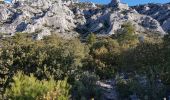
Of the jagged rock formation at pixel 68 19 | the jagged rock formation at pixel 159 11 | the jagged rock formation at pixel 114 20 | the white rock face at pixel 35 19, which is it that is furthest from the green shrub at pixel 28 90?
the jagged rock formation at pixel 159 11

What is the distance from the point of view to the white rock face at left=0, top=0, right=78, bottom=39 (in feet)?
414

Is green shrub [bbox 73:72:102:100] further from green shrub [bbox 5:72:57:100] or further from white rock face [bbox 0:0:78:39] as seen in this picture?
white rock face [bbox 0:0:78:39]

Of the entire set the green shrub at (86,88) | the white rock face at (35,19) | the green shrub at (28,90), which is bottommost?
the white rock face at (35,19)

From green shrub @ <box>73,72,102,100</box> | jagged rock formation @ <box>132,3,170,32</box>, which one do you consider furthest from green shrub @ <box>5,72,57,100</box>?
jagged rock formation @ <box>132,3,170,32</box>

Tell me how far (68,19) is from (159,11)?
29.2 metres

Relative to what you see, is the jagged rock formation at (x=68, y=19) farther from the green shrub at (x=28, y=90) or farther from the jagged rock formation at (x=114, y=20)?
the green shrub at (x=28, y=90)

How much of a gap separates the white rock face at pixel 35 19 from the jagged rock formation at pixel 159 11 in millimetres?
25434

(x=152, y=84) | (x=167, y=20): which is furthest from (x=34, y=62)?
(x=167, y=20)

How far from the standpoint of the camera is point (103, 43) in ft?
128

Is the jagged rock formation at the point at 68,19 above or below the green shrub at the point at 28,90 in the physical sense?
below

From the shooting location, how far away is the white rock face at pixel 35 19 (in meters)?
126

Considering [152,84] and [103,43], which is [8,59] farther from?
[103,43]

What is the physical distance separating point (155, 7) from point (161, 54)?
125 m

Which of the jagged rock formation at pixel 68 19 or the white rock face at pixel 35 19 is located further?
the white rock face at pixel 35 19
